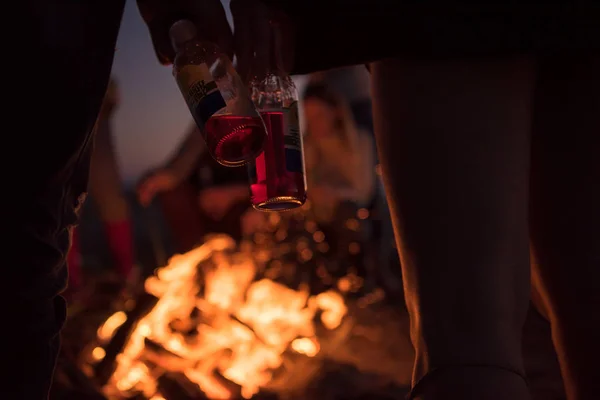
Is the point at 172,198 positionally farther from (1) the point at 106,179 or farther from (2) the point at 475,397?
(2) the point at 475,397

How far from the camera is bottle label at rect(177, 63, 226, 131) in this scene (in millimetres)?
706

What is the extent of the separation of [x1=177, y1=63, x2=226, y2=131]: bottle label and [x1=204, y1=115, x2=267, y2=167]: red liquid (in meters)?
0.01

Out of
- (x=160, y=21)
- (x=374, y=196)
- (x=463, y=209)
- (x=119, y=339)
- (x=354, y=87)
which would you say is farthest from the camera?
(x=354, y=87)

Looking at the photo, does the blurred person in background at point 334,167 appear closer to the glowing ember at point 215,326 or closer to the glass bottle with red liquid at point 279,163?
the glowing ember at point 215,326

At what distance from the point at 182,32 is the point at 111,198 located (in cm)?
256

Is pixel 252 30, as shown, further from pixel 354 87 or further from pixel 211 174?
pixel 354 87

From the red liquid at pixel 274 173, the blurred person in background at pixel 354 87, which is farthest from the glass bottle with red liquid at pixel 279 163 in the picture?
the blurred person in background at pixel 354 87

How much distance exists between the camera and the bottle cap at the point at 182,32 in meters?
0.75

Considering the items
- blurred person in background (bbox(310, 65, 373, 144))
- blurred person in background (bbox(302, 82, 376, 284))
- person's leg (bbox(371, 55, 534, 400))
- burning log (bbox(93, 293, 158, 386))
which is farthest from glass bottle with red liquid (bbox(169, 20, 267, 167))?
blurred person in background (bbox(310, 65, 373, 144))

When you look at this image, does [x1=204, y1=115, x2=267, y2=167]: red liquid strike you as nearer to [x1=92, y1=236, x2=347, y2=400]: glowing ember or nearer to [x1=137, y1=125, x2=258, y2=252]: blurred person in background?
[x1=92, y1=236, x2=347, y2=400]: glowing ember

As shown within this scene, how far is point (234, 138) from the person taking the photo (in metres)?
0.77

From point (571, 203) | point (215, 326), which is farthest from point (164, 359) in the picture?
point (571, 203)

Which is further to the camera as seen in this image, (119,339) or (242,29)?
(119,339)

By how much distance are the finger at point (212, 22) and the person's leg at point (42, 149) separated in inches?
6.1
